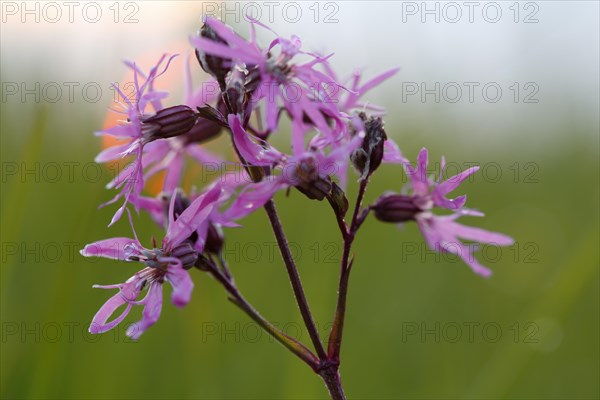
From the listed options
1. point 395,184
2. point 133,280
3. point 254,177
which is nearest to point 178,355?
point 133,280

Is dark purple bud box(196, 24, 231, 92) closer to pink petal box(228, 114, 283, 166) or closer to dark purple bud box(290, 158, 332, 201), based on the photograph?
pink petal box(228, 114, 283, 166)

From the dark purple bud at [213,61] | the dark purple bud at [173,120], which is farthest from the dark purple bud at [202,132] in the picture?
the dark purple bud at [213,61]

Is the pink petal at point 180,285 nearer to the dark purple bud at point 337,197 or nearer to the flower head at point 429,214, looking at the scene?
the dark purple bud at point 337,197

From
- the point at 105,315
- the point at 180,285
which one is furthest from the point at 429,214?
the point at 105,315

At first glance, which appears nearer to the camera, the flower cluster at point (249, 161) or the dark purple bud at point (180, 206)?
the flower cluster at point (249, 161)

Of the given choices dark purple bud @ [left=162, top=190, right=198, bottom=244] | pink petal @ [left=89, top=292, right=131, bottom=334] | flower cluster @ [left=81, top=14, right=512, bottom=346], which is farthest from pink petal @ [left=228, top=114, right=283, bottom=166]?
pink petal @ [left=89, top=292, right=131, bottom=334]

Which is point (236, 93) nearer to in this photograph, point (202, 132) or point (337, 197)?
point (337, 197)

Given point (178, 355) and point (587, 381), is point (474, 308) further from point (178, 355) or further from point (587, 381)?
point (178, 355)
